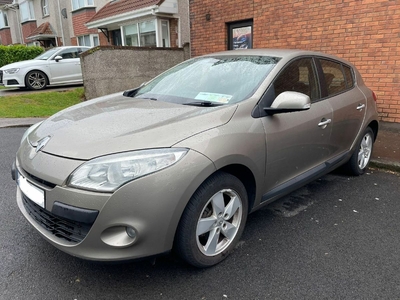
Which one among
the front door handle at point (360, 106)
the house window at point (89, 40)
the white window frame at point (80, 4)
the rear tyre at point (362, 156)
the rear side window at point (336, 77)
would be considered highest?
the white window frame at point (80, 4)

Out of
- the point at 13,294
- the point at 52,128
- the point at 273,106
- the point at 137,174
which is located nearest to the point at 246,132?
the point at 273,106

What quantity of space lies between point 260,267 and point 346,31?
5691mm

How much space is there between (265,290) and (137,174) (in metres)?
1.18

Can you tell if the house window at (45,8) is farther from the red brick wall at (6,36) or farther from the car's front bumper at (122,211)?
the car's front bumper at (122,211)

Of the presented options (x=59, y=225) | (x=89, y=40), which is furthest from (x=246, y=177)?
(x=89, y=40)

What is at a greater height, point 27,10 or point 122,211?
point 27,10

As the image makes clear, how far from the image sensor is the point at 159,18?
12234mm

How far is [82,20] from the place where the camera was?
59.6ft

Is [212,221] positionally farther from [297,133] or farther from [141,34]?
[141,34]

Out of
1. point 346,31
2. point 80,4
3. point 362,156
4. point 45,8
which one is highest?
point 45,8

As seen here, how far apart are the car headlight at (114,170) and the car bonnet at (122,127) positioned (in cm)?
5

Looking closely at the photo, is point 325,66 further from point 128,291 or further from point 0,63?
point 0,63

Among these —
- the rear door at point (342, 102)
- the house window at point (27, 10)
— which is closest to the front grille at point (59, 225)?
the rear door at point (342, 102)

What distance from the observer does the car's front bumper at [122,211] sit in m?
1.87
